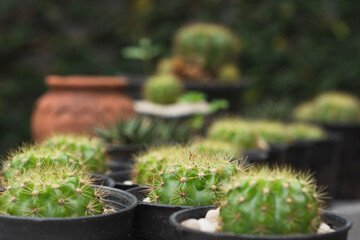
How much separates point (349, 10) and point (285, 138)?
4.78 meters

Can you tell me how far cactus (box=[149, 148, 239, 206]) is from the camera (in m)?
1.74

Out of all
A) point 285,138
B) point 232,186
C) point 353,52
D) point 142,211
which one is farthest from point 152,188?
point 353,52

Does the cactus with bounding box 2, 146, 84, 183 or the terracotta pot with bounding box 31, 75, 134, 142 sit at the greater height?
the terracotta pot with bounding box 31, 75, 134, 142

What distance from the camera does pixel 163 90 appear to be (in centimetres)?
541

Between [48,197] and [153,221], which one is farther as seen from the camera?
[153,221]

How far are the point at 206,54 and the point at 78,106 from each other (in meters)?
2.14

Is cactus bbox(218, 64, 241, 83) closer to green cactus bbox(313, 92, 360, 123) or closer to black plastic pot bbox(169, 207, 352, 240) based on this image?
green cactus bbox(313, 92, 360, 123)

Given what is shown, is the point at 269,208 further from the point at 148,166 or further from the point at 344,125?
the point at 344,125

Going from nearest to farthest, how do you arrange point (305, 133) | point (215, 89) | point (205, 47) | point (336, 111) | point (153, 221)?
point (153, 221)
point (305, 133)
point (336, 111)
point (215, 89)
point (205, 47)

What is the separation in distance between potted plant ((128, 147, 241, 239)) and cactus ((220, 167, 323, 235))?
0.87 feet

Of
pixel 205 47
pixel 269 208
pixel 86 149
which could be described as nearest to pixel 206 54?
pixel 205 47

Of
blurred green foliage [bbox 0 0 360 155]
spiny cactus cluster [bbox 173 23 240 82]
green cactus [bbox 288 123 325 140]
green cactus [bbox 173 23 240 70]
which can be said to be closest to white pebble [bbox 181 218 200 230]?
green cactus [bbox 288 123 325 140]

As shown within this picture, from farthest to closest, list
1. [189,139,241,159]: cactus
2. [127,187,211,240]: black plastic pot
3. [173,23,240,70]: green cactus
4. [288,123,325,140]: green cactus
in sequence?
1. [173,23,240,70]: green cactus
2. [288,123,325,140]: green cactus
3. [189,139,241,159]: cactus
4. [127,187,211,240]: black plastic pot

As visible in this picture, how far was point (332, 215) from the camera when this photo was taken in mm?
1611
